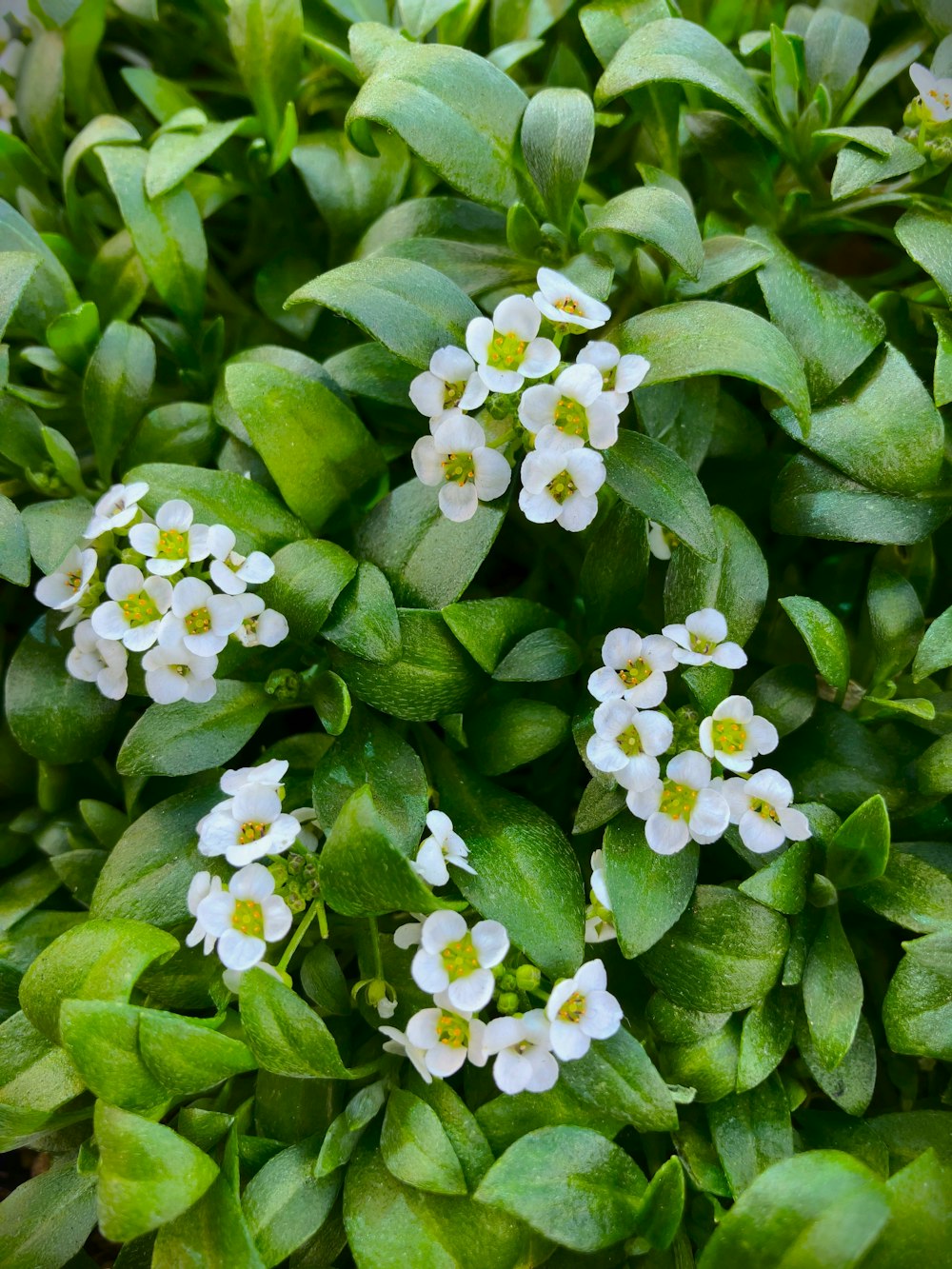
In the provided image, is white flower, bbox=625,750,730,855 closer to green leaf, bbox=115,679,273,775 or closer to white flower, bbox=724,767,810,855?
white flower, bbox=724,767,810,855

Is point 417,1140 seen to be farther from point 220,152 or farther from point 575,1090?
point 220,152

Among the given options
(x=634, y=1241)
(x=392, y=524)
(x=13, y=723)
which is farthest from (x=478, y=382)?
(x=634, y=1241)

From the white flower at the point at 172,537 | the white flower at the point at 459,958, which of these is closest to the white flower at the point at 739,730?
the white flower at the point at 459,958

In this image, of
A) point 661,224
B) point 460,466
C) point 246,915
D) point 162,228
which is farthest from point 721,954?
point 162,228

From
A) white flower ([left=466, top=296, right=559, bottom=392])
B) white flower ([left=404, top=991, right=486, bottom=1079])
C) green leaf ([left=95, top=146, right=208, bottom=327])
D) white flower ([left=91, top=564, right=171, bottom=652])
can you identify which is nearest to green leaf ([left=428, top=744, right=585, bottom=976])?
white flower ([left=404, top=991, right=486, bottom=1079])

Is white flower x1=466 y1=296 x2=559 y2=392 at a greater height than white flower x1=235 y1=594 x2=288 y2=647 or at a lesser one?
greater

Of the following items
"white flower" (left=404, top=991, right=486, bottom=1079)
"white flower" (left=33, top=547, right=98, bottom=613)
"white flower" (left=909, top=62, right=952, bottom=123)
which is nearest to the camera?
"white flower" (left=404, top=991, right=486, bottom=1079)

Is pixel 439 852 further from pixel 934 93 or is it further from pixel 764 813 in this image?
pixel 934 93
